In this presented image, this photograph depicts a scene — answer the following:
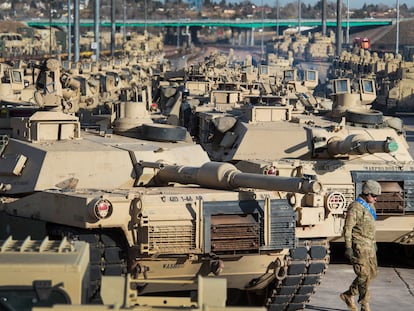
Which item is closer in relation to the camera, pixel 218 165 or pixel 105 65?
pixel 218 165

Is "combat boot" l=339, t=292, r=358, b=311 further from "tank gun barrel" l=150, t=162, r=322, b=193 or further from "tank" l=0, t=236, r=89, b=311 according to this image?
"tank" l=0, t=236, r=89, b=311

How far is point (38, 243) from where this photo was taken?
1163 centimetres

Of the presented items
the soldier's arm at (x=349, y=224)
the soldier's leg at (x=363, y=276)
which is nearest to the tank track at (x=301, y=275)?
the soldier's leg at (x=363, y=276)

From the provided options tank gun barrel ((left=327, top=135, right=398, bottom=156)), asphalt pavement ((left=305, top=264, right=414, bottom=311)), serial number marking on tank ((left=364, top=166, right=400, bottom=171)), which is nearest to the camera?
asphalt pavement ((left=305, top=264, right=414, bottom=311))

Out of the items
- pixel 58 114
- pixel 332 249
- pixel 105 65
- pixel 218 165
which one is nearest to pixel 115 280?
pixel 218 165

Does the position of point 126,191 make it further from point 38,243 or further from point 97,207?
point 38,243

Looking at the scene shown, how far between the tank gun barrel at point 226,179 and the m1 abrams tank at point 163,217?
0.01 metres

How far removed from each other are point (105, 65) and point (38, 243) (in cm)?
5221

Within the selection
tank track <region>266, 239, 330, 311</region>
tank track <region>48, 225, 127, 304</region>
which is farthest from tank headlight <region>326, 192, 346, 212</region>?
tank track <region>48, 225, 127, 304</region>

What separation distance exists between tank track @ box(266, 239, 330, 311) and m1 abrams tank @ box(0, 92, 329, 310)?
0.04 ft

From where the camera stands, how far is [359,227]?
1516 centimetres

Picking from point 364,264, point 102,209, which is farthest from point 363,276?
point 102,209

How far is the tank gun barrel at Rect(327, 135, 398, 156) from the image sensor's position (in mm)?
17891

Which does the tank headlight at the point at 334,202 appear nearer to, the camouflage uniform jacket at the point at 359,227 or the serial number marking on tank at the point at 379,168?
the camouflage uniform jacket at the point at 359,227
